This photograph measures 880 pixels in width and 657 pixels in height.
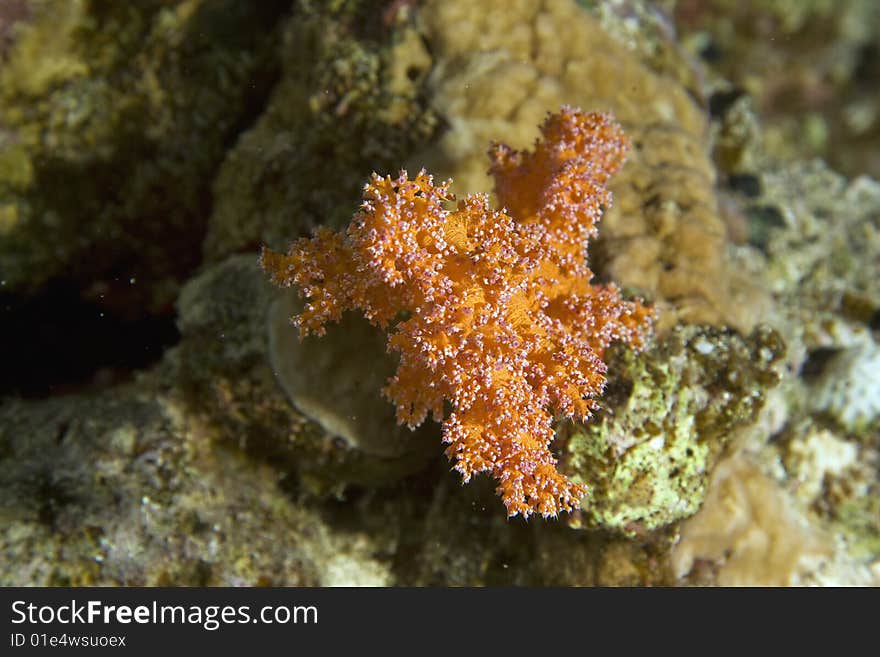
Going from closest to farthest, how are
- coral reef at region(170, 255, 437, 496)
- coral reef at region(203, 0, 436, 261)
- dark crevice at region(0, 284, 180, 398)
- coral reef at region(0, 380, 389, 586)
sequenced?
1. coral reef at region(0, 380, 389, 586)
2. coral reef at region(170, 255, 437, 496)
3. coral reef at region(203, 0, 436, 261)
4. dark crevice at region(0, 284, 180, 398)

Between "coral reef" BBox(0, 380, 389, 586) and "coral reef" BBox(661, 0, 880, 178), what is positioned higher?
"coral reef" BBox(661, 0, 880, 178)

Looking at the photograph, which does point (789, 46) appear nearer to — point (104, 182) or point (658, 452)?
point (658, 452)

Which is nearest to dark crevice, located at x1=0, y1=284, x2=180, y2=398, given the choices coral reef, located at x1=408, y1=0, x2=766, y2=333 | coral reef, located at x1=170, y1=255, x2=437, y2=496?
coral reef, located at x1=170, y1=255, x2=437, y2=496

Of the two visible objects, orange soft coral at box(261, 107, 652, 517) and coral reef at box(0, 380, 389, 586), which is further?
coral reef at box(0, 380, 389, 586)

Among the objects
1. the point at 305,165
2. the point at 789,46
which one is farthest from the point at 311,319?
the point at 789,46

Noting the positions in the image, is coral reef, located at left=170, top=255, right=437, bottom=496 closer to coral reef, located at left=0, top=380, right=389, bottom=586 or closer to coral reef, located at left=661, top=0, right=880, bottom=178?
coral reef, located at left=0, top=380, right=389, bottom=586

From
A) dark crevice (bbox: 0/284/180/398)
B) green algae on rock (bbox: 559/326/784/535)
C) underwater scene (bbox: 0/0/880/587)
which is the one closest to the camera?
underwater scene (bbox: 0/0/880/587)

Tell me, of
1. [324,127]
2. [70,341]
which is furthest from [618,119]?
[70,341]
